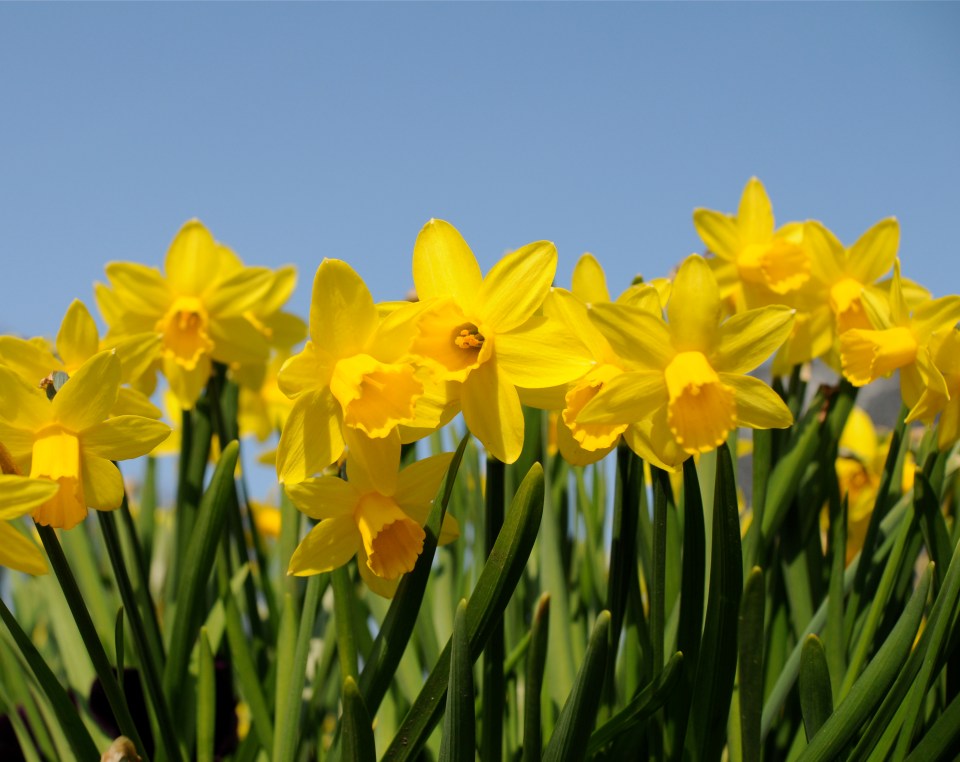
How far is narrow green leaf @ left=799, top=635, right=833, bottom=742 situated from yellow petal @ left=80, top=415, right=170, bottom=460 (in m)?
0.79

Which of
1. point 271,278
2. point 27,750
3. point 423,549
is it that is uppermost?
point 271,278

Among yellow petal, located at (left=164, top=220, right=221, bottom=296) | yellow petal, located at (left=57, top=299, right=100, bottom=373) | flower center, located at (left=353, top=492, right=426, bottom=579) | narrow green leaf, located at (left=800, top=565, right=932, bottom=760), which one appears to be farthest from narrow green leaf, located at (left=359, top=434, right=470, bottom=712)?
yellow petal, located at (left=164, top=220, right=221, bottom=296)

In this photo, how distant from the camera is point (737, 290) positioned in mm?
1866

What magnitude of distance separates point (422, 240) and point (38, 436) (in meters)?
0.49

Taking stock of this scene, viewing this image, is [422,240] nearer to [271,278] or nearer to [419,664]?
[419,664]

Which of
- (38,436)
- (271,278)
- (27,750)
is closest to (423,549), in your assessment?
(38,436)

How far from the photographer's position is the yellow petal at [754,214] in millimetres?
1828

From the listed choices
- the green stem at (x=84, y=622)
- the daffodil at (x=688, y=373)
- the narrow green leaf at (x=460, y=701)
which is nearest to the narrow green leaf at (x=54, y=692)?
the green stem at (x=84, y=622)

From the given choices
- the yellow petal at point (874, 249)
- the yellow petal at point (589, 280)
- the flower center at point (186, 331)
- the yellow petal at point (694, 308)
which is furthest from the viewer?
the flower center at point (186, 331)

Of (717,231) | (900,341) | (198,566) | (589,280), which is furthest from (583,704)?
(717,231)

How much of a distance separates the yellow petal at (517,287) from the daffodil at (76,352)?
18.8 inches

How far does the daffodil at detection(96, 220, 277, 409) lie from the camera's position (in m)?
1.96

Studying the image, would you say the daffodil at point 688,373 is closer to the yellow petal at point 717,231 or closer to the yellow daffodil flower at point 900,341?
the yellow daffodil flower at point 900,341

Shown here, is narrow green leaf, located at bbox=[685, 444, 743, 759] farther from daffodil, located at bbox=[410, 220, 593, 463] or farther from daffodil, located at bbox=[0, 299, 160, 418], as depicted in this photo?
daffodil, located at bbox=[0, 299, 160, 418]
